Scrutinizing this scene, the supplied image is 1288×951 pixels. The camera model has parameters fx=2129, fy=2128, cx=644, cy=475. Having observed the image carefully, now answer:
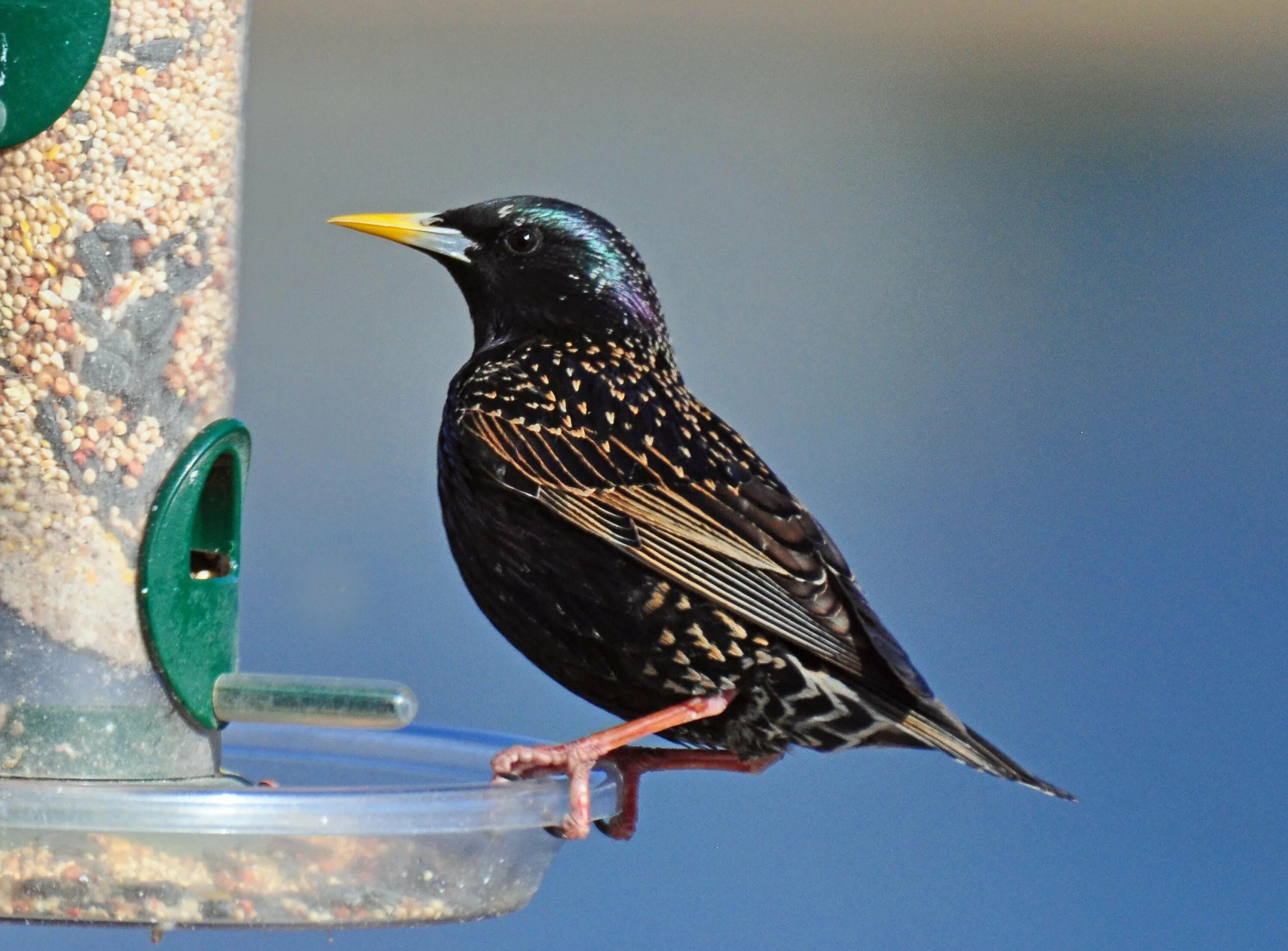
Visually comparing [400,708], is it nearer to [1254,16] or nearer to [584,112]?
[584,112]

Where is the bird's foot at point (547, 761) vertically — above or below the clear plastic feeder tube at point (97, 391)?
below

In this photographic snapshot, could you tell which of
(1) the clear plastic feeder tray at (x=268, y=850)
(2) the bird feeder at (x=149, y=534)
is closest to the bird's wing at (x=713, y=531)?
(2) the bird feeder at (x=149, y=534)

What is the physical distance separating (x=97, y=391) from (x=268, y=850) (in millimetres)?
798

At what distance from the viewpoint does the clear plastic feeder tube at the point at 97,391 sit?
297cm

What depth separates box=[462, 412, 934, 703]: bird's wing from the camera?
3260mm

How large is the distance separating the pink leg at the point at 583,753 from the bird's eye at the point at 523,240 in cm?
91

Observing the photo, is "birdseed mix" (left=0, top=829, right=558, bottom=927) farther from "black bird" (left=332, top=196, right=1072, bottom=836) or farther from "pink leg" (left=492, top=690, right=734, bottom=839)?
"black bird" (left=332, top=196, right=1072, bottom=836)

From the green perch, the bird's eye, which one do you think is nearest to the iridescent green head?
the bird's eye

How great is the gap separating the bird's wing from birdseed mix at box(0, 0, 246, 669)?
1.69 ft

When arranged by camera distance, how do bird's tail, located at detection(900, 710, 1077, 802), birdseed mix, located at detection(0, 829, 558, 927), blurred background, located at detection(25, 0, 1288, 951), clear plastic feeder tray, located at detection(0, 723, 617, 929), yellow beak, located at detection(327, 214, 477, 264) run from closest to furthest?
clear plastic feeder tray, located at detection(0, 723, 617, 929)
birdseed mix, located at detection(0, 829, 558, 927)
bird's tail, located at detection(900, 710, 1077, 802)
yellow beak, located at detection(327, 214, 477, 264)
blurred background, located at detection(25, 0, 1288, 951)

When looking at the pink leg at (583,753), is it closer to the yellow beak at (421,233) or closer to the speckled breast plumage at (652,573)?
the speckled breast plumage at (652,573)

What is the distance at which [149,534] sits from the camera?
3.04 meters

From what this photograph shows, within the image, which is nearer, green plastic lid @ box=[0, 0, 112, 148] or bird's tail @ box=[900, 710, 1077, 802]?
green plastic lid @ box=[0, 0, 112, 148]

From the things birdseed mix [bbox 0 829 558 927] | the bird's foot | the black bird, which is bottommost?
birdseed mix [bbox 0 829 558 927]
